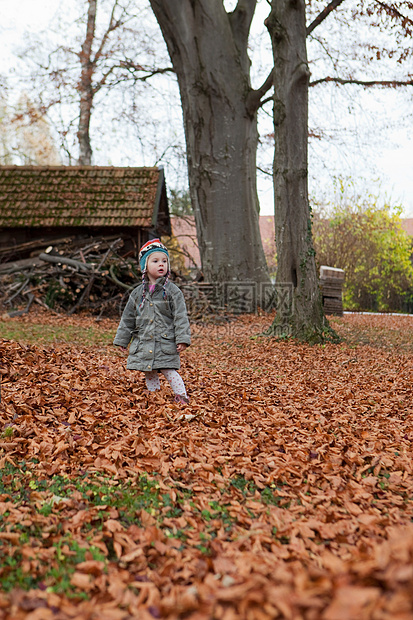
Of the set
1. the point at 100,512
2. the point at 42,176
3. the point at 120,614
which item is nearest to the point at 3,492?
the point at 100,512

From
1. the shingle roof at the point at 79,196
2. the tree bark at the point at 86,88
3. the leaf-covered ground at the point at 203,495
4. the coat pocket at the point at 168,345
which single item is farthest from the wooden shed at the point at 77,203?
the coat pocket at the point at 168,345

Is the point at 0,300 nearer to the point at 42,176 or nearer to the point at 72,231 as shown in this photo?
the point at 72,231

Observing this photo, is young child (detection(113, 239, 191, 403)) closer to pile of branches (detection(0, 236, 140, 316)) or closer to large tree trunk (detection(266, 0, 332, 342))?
large tree trunk (detection(266, 0, 332, 342))

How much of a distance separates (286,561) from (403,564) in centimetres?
76

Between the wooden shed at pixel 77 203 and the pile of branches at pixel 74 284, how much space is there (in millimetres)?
1344

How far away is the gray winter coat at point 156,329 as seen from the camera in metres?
4.61

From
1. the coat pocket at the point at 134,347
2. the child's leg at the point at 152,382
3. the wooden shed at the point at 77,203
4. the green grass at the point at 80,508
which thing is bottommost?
the green grass at the point at 80,508

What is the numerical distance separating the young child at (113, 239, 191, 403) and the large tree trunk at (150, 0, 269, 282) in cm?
754

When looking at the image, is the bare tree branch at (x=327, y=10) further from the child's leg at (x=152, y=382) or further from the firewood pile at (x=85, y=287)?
the child's leg at (x=152, y=382)

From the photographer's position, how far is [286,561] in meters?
2.18

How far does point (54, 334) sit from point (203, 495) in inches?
248

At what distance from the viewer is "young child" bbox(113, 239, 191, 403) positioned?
4.61 meters

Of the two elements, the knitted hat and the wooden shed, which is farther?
the wooden shed

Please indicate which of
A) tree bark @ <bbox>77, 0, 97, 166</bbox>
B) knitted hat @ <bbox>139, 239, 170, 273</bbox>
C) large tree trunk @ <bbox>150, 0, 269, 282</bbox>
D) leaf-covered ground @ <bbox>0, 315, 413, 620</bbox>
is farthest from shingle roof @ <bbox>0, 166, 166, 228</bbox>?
knitted hat @ <bbox>139, 239, 170, 273</bbox>
